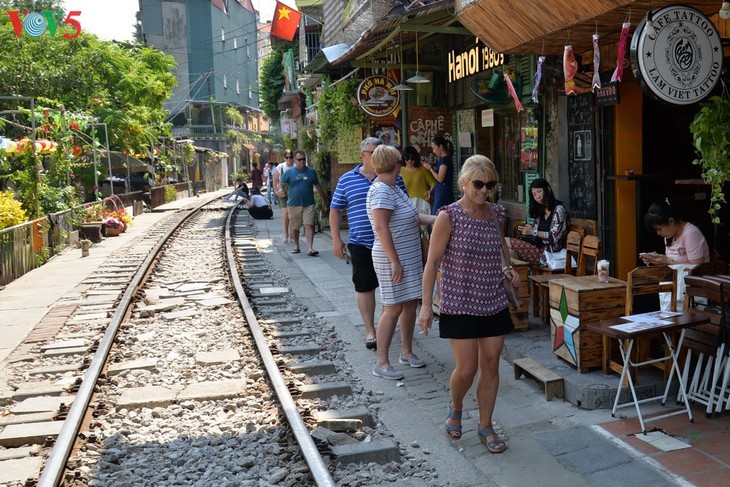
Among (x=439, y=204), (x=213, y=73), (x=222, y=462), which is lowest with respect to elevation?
(x=222, y=462)

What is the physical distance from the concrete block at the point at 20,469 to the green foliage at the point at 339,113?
34.3 feet

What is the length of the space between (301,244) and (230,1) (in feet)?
182

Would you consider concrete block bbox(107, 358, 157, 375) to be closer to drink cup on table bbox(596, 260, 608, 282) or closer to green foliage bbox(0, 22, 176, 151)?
drink cup on table bbox(596, 260, 608, 282)

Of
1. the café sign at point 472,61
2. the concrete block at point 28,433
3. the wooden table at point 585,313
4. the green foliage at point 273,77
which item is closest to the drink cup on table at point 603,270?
the wooden table at point 585,313

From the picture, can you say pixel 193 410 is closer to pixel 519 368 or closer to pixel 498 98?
pixel 519 368

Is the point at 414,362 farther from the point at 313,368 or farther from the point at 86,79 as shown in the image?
the point at 86,79

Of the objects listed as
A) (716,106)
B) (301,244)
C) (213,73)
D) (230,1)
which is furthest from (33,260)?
(230,1)

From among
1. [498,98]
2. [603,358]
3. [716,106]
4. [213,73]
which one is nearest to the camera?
[716,106]

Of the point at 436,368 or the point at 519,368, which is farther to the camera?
the point at 436,368

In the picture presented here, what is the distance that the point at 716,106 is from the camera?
512 cm

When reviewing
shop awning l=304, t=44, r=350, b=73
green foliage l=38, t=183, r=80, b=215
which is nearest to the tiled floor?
shop awning l=304, t=44, r=350, b=73

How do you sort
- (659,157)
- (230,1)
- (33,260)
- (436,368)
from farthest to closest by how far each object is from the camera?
(230,1), (33,260), (659,157), (436,368)

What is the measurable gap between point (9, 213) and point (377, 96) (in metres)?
6.82

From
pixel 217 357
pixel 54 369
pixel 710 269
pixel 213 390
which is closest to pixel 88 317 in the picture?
pixel 54 369
